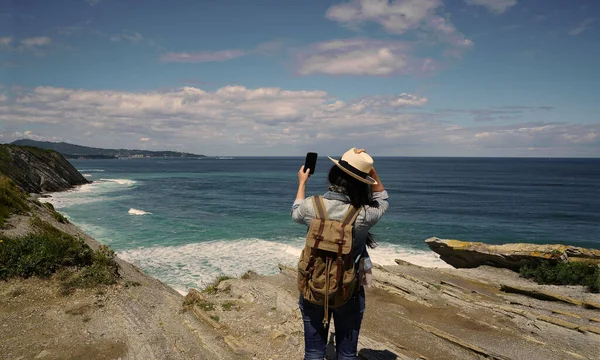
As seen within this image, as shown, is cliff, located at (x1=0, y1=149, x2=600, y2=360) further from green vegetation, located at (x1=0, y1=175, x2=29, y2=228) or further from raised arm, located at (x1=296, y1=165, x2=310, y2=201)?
raised arm, located at (x1=296, y1=165, x2=310, y2=201)

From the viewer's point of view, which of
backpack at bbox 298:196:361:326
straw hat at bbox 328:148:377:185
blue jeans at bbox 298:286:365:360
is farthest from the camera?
blue jeans at bbox 298:286:365:360

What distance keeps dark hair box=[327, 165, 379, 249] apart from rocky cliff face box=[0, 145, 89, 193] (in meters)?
49.7

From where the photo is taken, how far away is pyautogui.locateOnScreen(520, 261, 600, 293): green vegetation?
1455 cm

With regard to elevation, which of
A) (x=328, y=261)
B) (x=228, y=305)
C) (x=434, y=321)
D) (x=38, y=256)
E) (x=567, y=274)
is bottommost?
(x=434, y=321)

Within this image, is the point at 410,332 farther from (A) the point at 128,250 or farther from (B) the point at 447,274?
(A) the point at 128,250

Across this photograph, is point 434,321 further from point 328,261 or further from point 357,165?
point 357,165

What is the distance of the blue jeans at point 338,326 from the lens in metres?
3.43

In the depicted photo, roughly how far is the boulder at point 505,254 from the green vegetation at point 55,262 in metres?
17.7

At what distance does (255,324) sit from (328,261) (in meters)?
5.86

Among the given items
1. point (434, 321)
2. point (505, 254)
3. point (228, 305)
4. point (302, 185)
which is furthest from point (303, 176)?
point (505, 254)

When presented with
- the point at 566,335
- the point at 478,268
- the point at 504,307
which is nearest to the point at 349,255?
the point at 566,335

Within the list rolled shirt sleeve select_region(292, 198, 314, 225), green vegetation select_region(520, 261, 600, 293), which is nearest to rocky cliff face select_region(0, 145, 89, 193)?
rolled shirt sleeve select_region(292, 198, 314, 225)

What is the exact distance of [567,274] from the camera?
15594mm

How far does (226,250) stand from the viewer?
84.5 feet
